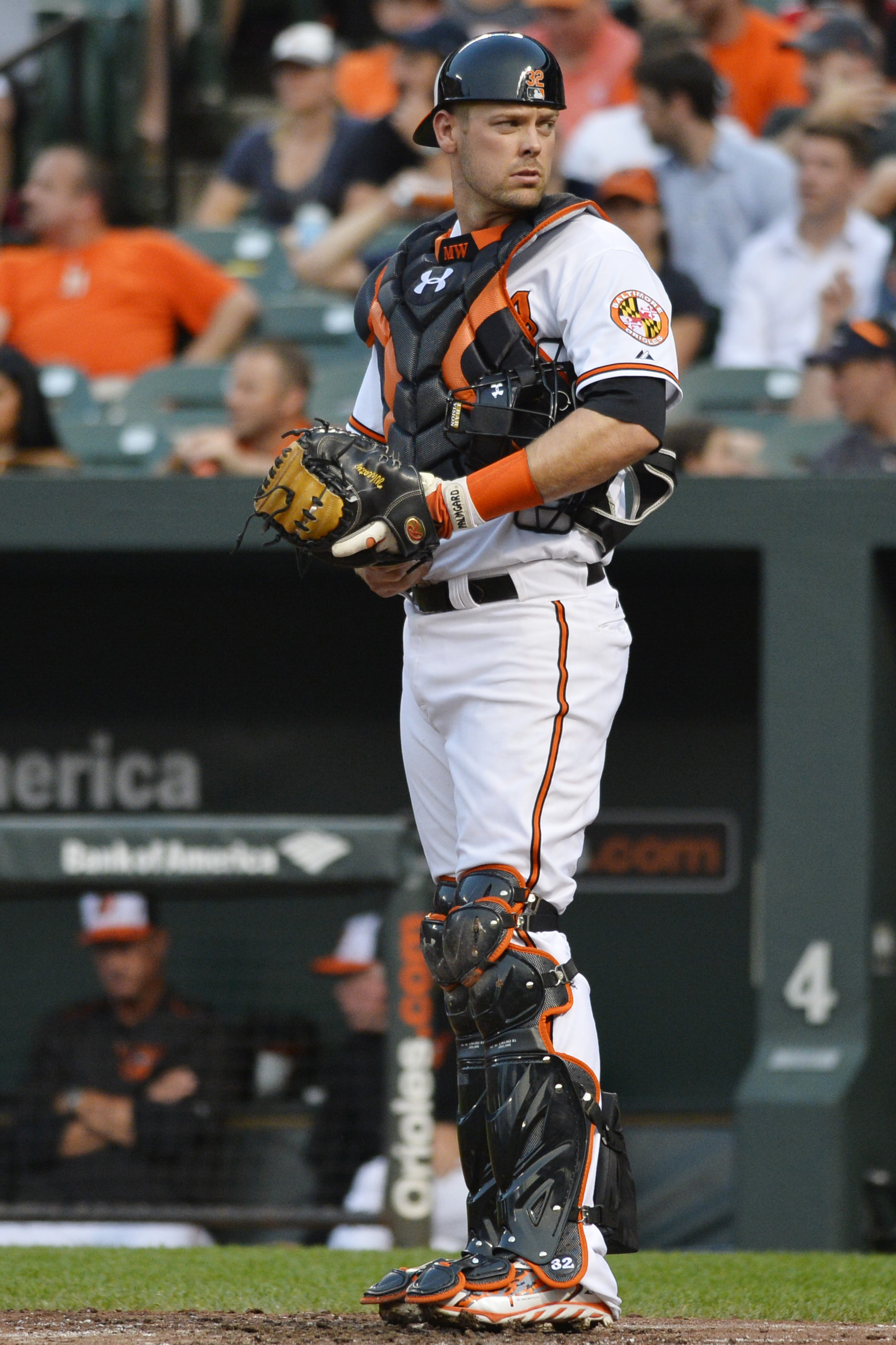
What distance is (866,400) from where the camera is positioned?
17.5 feet

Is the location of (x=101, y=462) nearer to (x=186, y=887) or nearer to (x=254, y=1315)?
(x=186, y=887)

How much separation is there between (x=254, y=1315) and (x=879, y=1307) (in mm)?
981

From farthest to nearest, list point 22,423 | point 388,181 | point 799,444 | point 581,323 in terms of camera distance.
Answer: point 388,181, point 22,423, point 799,444, point 581,323

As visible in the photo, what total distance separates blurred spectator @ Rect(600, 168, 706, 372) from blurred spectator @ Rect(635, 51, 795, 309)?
1.00 ft

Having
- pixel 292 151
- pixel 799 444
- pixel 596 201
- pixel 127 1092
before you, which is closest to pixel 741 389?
pixel 799 444

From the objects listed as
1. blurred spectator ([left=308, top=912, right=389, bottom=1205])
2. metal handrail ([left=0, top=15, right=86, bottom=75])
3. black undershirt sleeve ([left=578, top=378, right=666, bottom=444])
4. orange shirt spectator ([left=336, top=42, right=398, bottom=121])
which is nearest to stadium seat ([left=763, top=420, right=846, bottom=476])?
blurred spectator ([left=308, top=912, right=389, bottom=1205])

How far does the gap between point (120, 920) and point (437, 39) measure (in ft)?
11.3

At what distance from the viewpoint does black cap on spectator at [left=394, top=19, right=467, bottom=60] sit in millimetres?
6914

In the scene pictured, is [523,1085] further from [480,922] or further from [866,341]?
[866,341]

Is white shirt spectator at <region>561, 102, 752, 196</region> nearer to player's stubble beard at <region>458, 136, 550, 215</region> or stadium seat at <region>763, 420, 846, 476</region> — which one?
stadium seat at <region>763, 420, 846, 476</region>

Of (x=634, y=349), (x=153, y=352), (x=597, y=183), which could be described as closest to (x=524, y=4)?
(x=597, y=183)

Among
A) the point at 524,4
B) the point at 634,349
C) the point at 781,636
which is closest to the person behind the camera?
the point at 634,349

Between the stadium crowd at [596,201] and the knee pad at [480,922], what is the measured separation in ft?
9.23

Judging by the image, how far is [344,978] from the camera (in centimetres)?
516
